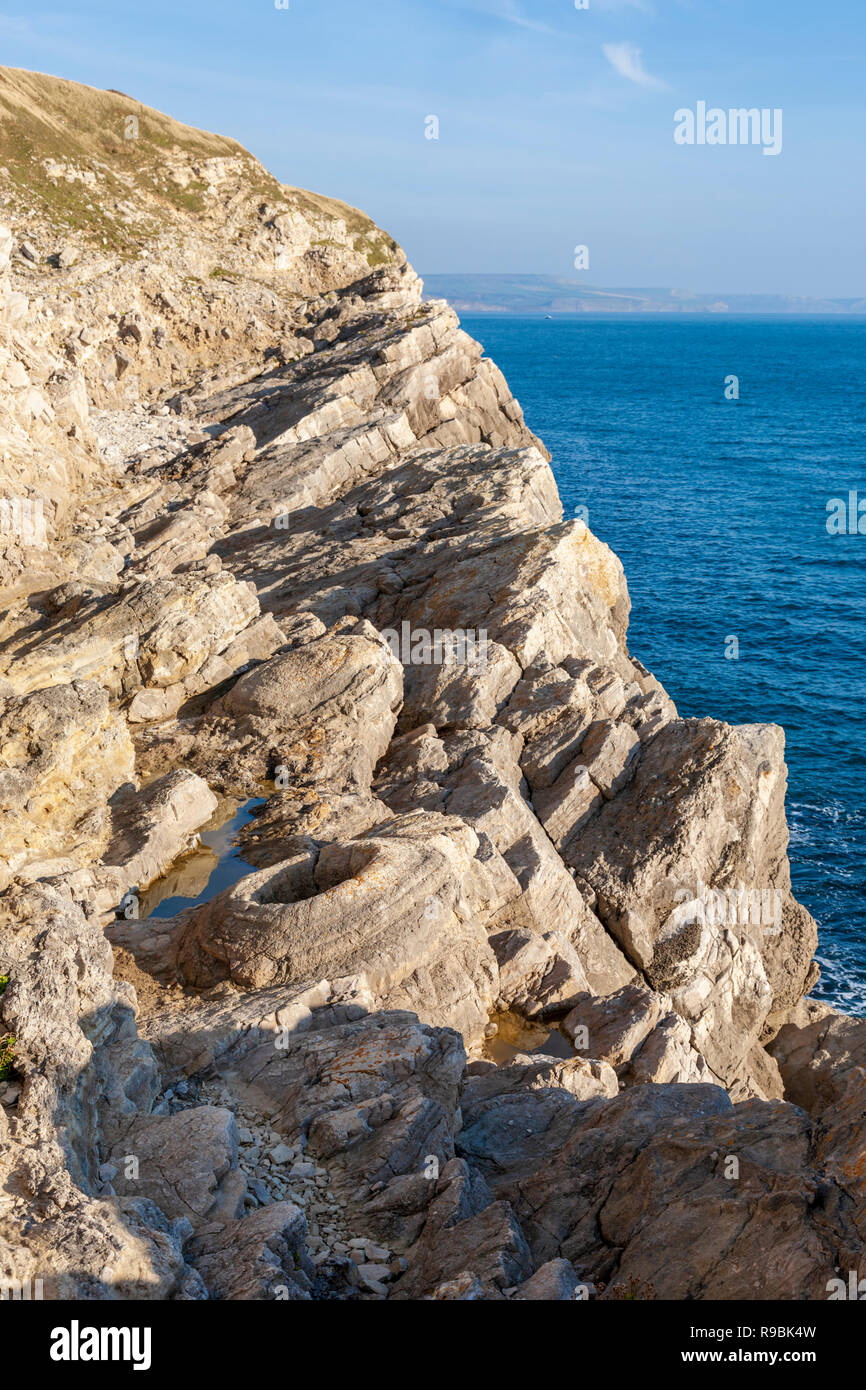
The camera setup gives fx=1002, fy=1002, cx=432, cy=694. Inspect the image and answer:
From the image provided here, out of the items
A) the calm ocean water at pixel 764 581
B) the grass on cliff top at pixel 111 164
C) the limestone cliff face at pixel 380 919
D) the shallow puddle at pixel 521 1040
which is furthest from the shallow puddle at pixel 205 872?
the grass on cliff top at pixel 111 164

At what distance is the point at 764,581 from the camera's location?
81.1 metres

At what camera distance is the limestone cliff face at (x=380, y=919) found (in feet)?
Result: 44.1

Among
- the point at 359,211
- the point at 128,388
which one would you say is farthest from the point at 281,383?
the point at 359,211

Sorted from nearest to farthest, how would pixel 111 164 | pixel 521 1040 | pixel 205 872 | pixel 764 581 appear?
pixel 521 1040 < pixel 205 872 < pixel 764 581 < pixel 111 164

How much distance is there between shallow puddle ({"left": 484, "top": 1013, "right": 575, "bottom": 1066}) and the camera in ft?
75.8

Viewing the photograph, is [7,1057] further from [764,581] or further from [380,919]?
[764,581]

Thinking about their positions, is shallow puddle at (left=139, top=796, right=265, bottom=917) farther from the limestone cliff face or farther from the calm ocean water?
the calm ocean water

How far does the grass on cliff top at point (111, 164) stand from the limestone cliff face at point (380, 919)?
112 feet

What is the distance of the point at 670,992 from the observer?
2708cm

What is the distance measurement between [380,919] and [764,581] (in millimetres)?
67256

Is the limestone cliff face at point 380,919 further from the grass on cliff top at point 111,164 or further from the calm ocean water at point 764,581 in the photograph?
the grass on cliff top at point 111,164

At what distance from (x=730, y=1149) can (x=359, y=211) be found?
112959mm

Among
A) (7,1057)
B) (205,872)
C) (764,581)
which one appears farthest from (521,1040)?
(764,581)

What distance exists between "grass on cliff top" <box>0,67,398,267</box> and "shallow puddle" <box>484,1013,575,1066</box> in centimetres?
7608
